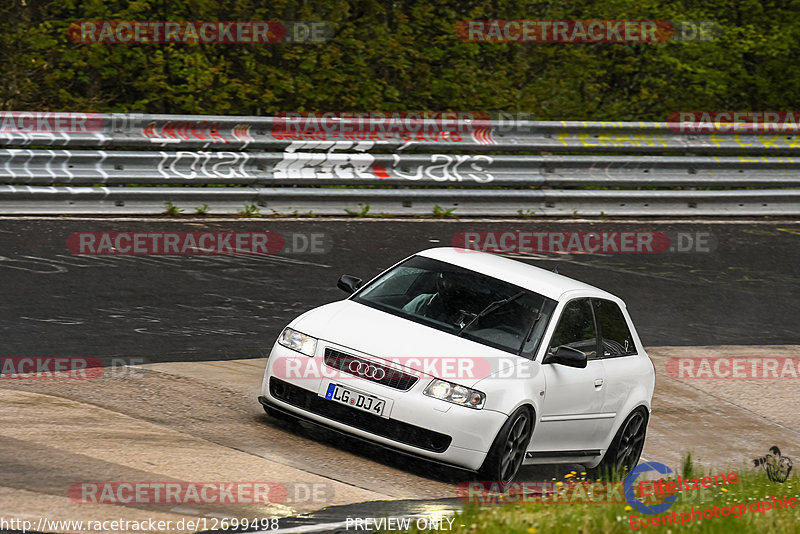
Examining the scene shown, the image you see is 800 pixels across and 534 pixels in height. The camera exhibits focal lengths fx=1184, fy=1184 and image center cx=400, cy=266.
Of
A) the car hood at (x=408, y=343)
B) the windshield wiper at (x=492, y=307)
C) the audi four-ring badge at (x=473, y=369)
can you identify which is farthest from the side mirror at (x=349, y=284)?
the windshield wiper at (x=492, y=307)

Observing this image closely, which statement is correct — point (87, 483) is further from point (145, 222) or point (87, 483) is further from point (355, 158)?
point (355, 158)

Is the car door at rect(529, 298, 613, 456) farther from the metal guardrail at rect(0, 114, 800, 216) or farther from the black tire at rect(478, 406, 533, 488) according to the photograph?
the metal guardrail at rect(0, 114, 800, 216)

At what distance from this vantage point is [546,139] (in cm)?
1703

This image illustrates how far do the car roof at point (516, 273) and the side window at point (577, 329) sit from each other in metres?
0.11

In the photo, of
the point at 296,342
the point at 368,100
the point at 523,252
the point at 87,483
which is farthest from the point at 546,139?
the point at 87,483

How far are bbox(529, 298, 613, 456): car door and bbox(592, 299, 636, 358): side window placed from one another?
0.11 metres

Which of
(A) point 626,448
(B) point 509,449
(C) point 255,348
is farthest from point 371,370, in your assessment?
(C) point 255,348

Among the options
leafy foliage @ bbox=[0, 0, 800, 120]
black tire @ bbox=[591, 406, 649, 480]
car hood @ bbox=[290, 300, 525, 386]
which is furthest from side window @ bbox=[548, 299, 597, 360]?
leafy foliage @ bbox=[0, 0, 800, 120]

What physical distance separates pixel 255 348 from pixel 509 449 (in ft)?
11.4

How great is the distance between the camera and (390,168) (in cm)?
1598

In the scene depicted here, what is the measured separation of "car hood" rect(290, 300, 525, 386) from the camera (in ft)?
25.3

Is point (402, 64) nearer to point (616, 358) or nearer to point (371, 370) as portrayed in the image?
point (616, 358)

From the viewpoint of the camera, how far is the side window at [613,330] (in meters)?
8.95

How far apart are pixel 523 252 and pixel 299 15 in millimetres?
7007
